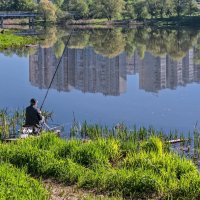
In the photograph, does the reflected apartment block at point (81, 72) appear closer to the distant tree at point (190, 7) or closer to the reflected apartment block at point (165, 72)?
the reflected apartment block at point (165, 72)

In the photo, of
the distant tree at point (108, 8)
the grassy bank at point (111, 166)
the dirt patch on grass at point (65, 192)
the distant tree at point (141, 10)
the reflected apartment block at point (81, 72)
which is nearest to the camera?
the dirt patch on grass at point (65, 192)

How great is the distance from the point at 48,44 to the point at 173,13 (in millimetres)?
65388

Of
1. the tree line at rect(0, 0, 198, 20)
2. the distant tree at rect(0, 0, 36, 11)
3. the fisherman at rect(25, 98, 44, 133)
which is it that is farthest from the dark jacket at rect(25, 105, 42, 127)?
the distant tree at rect(0, 0, 36, 11)

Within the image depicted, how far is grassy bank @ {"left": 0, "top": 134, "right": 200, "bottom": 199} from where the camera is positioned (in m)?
11.9

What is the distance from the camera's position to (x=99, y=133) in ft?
60.1

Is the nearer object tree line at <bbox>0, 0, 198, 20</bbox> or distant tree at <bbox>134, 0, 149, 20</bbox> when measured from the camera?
distant tree at <bbox>134, 0, 149, 20</bbox>

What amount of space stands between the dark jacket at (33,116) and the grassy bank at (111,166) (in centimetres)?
219

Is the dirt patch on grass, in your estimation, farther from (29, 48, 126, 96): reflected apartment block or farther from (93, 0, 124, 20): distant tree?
(93, 0, 124, 20): distant tree

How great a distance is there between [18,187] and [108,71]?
34356mm

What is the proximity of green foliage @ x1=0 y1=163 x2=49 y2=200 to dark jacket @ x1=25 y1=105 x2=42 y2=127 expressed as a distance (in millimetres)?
5009

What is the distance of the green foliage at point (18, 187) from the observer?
34.6ft

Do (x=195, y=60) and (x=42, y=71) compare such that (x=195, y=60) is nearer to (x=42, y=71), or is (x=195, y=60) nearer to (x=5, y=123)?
(x=42, y=71)

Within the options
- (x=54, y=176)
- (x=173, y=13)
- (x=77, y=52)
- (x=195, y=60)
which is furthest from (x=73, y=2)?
(x=54, y=176)

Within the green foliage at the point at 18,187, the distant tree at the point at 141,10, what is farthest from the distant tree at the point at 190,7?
the green foliage at the point at 18,187
